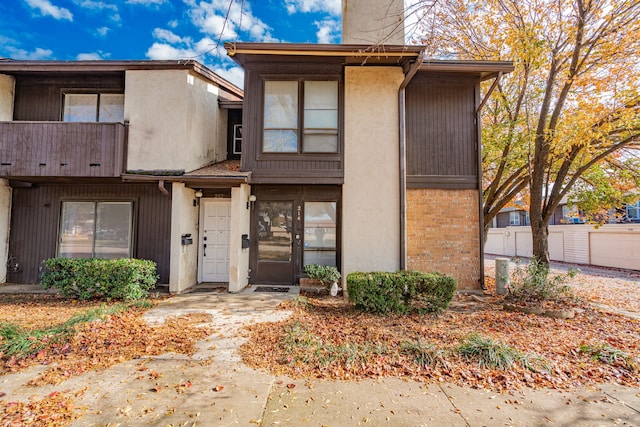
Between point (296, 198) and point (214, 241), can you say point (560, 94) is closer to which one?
point (296, 198)

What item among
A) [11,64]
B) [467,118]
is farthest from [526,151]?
[11,64]

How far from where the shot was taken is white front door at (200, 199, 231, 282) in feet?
28.9

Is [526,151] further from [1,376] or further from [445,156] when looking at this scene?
[1,376]

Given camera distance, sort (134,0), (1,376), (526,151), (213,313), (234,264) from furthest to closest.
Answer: (526,151) < (234,264) < (213,313) < (134,0) < (1,376)

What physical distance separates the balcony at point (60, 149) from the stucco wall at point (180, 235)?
160 centimetres

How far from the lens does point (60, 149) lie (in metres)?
7.70

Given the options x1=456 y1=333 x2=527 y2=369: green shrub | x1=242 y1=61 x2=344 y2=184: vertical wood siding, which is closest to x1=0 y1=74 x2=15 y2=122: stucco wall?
x1=242 y1=61 x2=344 y2=184: vertical wood siding

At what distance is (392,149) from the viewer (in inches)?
319

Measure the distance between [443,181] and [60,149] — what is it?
965cm

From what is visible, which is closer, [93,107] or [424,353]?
[424,353]

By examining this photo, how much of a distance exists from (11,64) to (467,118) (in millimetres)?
11929

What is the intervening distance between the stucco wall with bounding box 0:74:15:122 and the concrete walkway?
27.2ft

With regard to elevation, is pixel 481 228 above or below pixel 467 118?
below

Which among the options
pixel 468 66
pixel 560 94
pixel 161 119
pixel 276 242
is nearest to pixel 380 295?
pixel 276 242
